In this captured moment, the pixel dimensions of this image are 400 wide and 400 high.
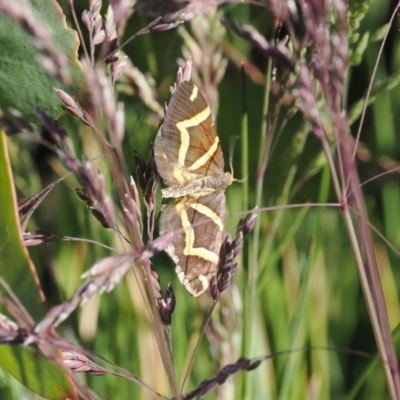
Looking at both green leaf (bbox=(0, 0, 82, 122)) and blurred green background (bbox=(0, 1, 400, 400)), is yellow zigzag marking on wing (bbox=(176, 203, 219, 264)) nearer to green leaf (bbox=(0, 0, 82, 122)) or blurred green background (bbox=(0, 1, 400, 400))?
blurred green background (bbox=(0, 1, 400, 400))

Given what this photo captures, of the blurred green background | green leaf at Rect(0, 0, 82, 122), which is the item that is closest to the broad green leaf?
green leaf at Rect(0, 0, 82, 122)

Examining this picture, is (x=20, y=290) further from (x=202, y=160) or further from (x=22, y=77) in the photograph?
(x=202, y=160)

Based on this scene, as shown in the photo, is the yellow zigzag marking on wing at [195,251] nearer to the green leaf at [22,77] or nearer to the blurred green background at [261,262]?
the blurred green background at [261,262]

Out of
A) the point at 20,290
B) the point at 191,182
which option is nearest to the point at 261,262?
the point at 191,182

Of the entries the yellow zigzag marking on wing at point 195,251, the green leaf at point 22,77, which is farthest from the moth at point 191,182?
the green leaf at point 22,77

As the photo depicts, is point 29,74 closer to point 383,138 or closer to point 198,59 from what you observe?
point 198,59

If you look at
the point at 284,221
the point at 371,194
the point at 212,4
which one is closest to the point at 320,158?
the point at 212,4
